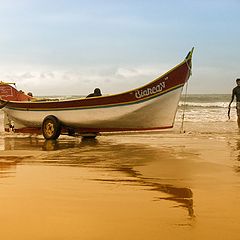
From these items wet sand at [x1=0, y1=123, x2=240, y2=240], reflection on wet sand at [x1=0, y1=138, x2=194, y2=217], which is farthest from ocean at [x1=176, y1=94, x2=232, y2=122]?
wet sand at [x1=0, y1=123, x2=240, y2=240]

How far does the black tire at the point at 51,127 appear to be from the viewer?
11664mm

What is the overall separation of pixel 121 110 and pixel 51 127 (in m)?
2.17

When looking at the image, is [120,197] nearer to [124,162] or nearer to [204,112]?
[124,162]

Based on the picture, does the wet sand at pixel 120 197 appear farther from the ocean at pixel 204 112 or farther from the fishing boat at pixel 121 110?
the ocean at pixel 204 112

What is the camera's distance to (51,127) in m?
11.8

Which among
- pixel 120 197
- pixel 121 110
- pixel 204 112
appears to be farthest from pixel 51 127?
pixel 204 112

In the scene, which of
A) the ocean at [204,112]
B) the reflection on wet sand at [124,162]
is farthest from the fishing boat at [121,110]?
the ocean at [204,112]

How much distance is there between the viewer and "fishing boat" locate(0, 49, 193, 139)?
35.0 feet

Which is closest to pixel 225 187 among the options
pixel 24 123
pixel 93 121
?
pixel 93 121

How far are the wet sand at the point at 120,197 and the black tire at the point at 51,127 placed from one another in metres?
3.91

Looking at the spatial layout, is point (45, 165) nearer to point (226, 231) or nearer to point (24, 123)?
point (226, 231)

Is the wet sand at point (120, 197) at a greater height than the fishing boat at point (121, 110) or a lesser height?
lesser

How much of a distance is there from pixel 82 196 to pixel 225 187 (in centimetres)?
167

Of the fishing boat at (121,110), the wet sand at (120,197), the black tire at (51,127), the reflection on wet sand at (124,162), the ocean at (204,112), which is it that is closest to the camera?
the wet sand at (120,197)
